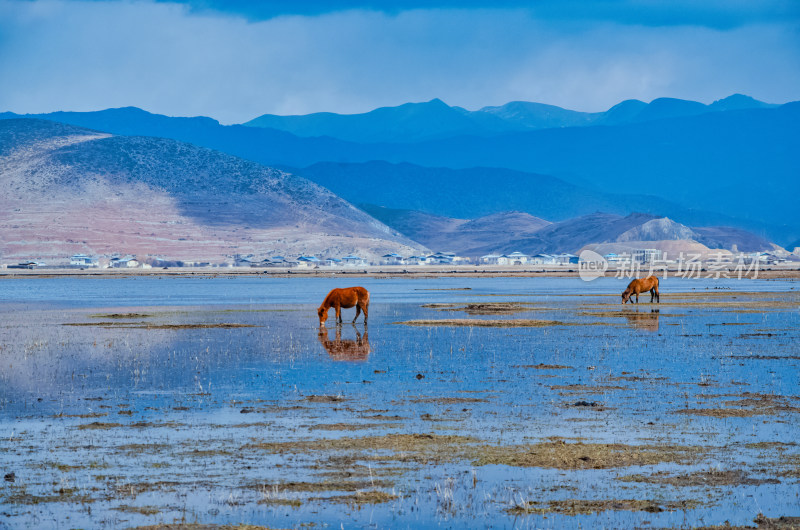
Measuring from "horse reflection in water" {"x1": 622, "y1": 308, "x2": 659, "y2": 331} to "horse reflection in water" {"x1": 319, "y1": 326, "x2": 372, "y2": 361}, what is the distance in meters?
10.7

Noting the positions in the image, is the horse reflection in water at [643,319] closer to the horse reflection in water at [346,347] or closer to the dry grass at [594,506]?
the horse reflection in water at [346,347]

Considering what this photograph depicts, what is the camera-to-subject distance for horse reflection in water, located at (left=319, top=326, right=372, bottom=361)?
1145 inches

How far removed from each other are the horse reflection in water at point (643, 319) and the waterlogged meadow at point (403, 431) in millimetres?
4295

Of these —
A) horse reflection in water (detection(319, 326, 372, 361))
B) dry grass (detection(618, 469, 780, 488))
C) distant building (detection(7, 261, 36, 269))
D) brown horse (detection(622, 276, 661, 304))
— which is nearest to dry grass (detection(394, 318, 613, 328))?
horse reflection in water (detection(319, 326, 372, 361))

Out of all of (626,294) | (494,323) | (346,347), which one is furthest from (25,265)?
(346,347)

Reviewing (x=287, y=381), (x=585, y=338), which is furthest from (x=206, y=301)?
(x=287, y=381)

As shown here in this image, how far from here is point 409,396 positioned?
21.3 m

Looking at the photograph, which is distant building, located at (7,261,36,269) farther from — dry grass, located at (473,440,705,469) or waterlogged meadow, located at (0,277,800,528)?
dry grass, located at (473,440,705,469)

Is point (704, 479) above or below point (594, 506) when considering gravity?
above

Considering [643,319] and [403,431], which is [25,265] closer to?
[643,319]

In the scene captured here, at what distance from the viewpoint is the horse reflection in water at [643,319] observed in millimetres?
39406

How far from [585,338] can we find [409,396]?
14.2 m

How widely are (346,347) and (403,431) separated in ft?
48.6

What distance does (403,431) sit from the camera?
17328 mm
